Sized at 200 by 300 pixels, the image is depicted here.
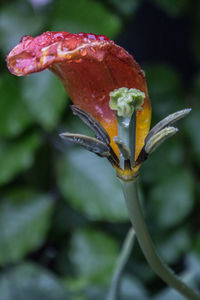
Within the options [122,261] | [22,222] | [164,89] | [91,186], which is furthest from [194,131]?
[122,261]

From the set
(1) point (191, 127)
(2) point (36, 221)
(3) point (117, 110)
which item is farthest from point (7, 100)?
(3) point (117, 110)

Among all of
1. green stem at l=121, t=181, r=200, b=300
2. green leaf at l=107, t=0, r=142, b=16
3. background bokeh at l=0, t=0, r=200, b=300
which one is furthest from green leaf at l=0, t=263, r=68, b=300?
green leaf at l=107, t=0, r=142, b=16

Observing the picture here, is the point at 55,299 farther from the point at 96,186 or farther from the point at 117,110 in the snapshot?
the point at 117,110

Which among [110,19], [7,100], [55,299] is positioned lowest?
[55,299]


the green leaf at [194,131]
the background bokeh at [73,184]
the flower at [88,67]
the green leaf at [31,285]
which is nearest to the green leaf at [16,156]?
the background bokeh at [73,184]

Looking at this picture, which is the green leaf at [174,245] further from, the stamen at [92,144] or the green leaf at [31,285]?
the stamen at [92,144]
